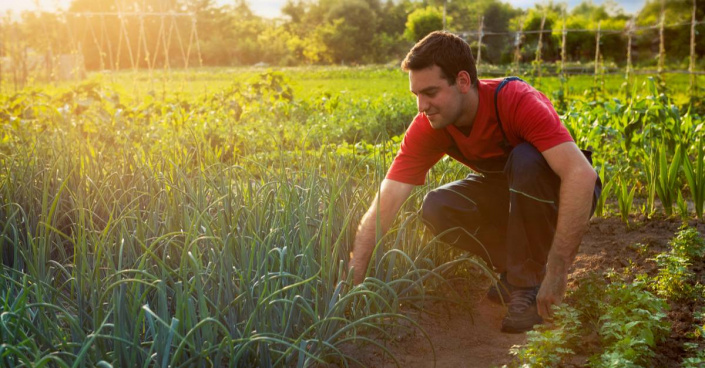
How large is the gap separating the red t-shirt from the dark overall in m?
0.05

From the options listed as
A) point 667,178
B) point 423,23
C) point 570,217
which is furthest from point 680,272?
point 423,23

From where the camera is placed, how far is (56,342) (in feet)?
6.73

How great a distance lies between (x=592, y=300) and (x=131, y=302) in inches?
66.0

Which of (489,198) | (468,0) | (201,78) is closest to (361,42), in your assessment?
(468,0)

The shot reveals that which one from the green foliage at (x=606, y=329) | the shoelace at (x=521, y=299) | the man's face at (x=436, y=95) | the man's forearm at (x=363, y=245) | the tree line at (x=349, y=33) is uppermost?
the tree line at (x=349, y=33)

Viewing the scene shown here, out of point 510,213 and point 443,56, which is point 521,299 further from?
point 443,56

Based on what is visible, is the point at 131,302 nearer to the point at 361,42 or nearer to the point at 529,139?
the point at 529,139

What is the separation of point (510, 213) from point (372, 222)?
587 mm

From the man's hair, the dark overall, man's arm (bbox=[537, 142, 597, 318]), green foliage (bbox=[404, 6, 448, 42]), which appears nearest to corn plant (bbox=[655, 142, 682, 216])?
the dark overall

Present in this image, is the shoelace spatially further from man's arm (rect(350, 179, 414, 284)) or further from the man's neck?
the man's neck

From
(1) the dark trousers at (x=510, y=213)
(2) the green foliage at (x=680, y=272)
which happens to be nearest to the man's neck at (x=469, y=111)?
(1) the dark trousers at (x=510, y=213)

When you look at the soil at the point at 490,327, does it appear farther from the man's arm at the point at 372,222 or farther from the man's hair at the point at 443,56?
the man's hair at the point at 443,56

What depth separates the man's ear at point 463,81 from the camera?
2721mm

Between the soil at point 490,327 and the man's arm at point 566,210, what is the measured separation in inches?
9.4
